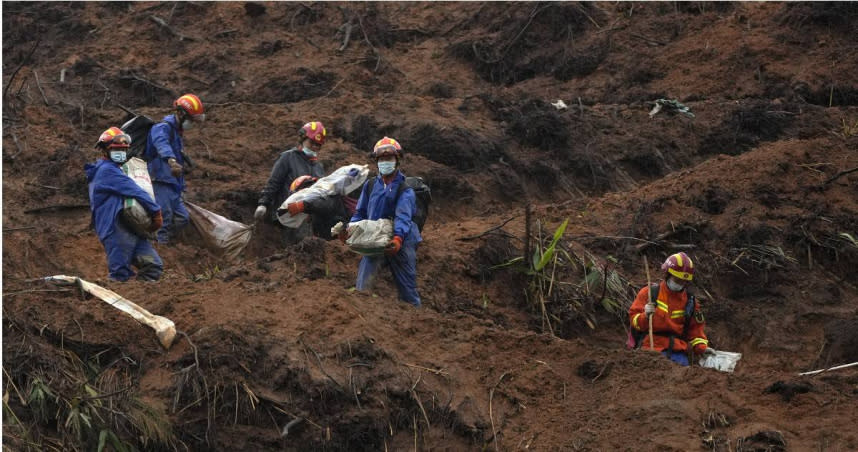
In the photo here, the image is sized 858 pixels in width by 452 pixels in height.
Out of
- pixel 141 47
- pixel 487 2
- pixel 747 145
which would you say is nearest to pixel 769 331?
pixel 747 145

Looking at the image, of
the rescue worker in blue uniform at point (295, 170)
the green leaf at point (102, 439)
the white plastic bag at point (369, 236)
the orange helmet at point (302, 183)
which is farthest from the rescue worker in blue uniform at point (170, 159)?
the green leaf at point (102, 439)

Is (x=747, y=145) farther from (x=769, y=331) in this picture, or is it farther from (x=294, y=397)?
(x=294, y=397)

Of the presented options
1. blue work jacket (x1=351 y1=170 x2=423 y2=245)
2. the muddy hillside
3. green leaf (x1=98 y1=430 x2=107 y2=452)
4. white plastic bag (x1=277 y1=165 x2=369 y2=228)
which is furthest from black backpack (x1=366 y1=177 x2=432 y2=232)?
green leaf (x1=98 y1=430 x2=107 y2=452)

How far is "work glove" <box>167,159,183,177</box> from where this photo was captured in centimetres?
1166

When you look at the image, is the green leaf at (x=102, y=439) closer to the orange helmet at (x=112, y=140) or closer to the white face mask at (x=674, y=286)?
the orange helmet at (x=112, y=140)

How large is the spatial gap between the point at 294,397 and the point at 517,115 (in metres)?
8.83

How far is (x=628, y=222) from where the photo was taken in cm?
1309

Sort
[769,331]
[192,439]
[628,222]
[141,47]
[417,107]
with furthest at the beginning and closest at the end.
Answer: [141,47]
[417,107]
[628,222]
[769,331]
[192,439]

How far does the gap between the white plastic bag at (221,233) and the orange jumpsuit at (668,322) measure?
4.22 m

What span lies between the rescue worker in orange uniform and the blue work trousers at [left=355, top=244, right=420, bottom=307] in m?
1.77

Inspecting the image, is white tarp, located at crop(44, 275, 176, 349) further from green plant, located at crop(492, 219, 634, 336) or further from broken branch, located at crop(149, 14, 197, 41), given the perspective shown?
broken branch, located at crop(149, 14, 197, 41)

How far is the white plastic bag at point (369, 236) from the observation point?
31.1ft

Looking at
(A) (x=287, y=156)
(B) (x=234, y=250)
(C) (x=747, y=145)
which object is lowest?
(C) (x=747, y=145)

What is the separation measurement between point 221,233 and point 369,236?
3003 mm
